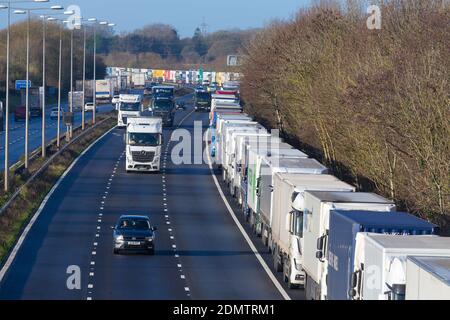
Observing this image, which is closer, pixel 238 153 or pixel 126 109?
pixel 238 153

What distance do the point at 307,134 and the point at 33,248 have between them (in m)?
27.5

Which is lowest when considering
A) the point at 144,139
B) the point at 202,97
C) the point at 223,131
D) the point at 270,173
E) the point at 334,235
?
the point at 202,97

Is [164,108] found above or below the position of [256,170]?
below

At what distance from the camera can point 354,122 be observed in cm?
4366

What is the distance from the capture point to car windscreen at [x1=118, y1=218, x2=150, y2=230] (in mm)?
37688

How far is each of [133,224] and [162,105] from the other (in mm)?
61662

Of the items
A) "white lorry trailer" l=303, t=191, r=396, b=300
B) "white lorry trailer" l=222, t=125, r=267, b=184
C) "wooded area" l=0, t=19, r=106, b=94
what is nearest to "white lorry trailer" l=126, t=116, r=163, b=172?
"white lorry trailer" l=222, t=125, r=267, b=184

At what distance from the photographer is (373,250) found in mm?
20469

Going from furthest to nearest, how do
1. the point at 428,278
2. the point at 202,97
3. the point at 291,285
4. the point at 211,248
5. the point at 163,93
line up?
the point at 202,97 → the point at 163,93 → the point at 211,248 → the point at 291,285 → the point at 428,278

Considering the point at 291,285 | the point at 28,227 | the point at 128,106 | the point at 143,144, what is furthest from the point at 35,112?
the point at 291,285

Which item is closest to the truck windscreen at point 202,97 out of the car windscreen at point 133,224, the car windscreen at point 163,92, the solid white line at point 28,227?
the car windscreen at point 163,92

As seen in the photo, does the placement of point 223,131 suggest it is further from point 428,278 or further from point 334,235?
point 428,278

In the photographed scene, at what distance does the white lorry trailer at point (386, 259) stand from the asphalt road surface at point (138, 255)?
858cm

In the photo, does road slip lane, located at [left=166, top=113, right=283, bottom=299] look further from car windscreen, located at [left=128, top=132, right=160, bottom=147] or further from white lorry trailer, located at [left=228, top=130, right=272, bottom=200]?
car windscreen, located at [left=128, top=132, right=160, bottom=147]
